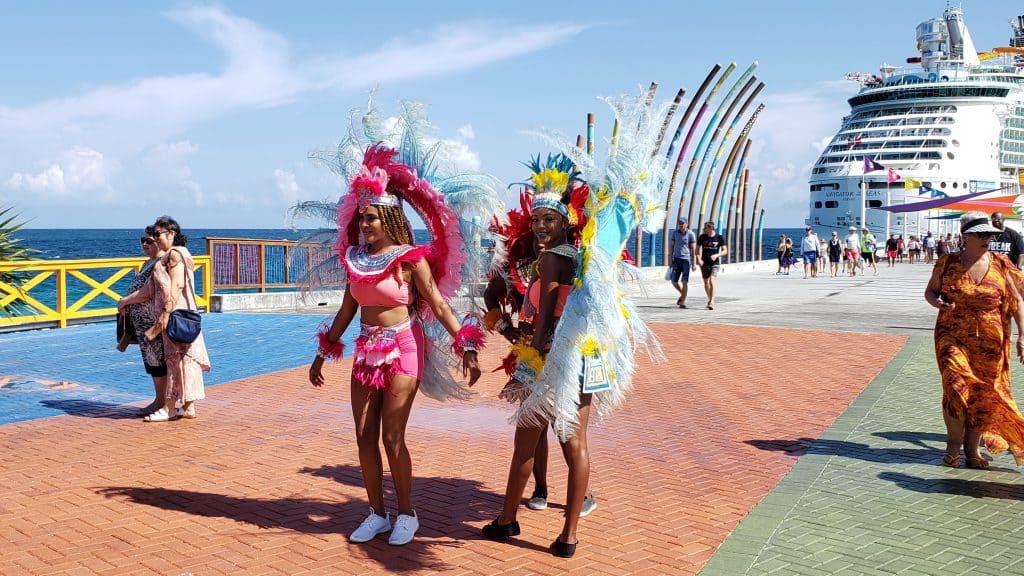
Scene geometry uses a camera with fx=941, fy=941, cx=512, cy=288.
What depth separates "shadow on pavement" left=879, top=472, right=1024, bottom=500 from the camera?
18.1 ft

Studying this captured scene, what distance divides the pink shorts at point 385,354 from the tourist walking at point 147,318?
3690 millimetres

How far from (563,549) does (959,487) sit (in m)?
2.78

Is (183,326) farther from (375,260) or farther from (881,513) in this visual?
(881,513)

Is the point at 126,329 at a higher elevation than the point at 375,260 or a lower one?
lower

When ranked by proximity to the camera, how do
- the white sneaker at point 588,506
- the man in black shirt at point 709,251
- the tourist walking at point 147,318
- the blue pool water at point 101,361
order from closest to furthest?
the white sneaker at point 588,506 → the tourist walking at point 147,318 → the blue pool water at point 101,361 → the man in black shirt at point 709,251

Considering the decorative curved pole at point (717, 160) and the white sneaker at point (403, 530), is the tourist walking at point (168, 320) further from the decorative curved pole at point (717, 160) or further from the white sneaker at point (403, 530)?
the decorative curved pole at point (717, 160)

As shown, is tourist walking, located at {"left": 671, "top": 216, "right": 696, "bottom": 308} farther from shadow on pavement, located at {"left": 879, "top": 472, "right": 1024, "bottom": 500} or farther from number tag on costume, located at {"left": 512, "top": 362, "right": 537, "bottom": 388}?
number tag on costume, located at {"left": 512, "top": 362, "right": 537, "bottom": 388}

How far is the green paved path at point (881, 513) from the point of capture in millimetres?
4344

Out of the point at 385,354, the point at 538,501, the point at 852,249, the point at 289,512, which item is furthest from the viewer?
the point at 852,249

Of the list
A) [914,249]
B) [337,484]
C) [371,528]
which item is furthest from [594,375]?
[914,249]

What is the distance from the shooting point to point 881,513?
16.8ft

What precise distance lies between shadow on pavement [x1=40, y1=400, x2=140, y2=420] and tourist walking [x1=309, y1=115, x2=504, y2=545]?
3.86 metres

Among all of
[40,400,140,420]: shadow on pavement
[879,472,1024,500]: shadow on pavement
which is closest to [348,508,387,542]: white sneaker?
[879,472,1024,500]: shadow on pavement

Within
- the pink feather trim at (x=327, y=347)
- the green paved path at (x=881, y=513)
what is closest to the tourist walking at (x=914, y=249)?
the green paved path at (x=881, y=513)
